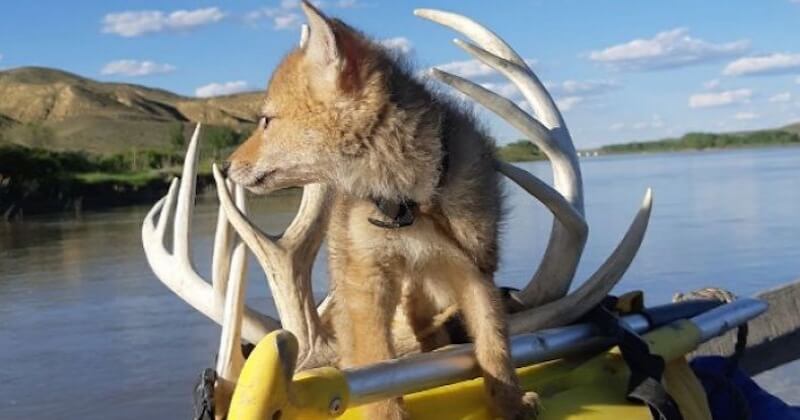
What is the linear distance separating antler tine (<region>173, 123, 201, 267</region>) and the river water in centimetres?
81

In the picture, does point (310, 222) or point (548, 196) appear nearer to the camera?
point (310, 222)

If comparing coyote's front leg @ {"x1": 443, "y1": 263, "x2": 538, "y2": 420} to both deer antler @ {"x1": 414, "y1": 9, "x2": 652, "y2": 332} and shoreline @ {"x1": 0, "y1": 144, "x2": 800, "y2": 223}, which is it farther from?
shoreline @ {"x1": 0, "y1": 144, "x2": 800, "y2": 223}

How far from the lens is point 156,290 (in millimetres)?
10039

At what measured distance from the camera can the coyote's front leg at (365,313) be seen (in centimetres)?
245

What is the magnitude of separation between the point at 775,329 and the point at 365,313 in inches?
68.4

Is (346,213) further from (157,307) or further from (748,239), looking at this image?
(748,239)

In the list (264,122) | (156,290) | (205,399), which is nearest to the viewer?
(205,399)

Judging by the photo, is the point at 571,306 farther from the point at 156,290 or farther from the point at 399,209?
the point at 156,290

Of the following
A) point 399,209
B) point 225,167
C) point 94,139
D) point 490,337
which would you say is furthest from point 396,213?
point 94,139

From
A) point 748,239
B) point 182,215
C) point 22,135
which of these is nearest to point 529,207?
point 748,239

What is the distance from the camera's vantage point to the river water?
595cm

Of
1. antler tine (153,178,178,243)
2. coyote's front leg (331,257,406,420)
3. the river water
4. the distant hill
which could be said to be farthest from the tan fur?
the distant hill

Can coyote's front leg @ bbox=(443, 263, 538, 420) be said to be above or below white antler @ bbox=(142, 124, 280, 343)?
below

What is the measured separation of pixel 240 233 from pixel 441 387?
0.62m
